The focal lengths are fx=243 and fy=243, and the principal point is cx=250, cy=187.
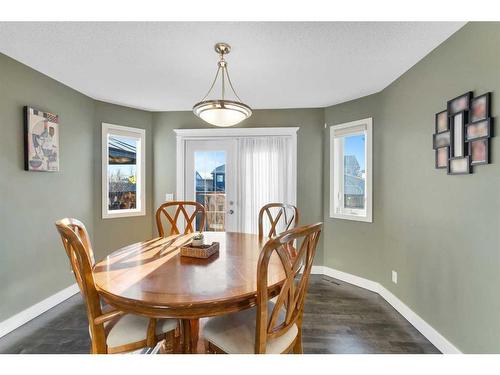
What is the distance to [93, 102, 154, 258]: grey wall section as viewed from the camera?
322 centimetres

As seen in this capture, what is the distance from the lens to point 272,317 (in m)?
1.12

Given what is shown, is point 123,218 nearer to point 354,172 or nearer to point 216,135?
point 216,135

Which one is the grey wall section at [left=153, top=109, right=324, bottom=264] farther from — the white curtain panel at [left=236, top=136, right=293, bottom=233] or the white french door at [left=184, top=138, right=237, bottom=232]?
the white french door at [left=184, top=138, right=237, bottom=232]

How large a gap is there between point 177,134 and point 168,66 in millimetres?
1467

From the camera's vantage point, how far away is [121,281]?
1.24 metres

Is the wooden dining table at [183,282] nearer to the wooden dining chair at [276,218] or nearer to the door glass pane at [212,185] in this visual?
the wooden dining chair at [276,218]

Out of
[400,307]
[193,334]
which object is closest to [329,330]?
[400,307]

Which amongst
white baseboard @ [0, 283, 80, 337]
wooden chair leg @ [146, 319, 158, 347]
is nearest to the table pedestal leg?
wooden chair leg @ [146, 319, 158, 347]

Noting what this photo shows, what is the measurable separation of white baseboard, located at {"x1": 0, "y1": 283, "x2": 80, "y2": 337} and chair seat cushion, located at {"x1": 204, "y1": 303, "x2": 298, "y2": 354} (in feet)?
6.64

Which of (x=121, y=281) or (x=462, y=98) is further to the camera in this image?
(x=462, y=98)

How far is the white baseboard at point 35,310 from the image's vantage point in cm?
206

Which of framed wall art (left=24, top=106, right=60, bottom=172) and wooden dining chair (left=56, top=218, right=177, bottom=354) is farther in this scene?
framed wall art (left=24, top=106, right=60, bottom=172)
